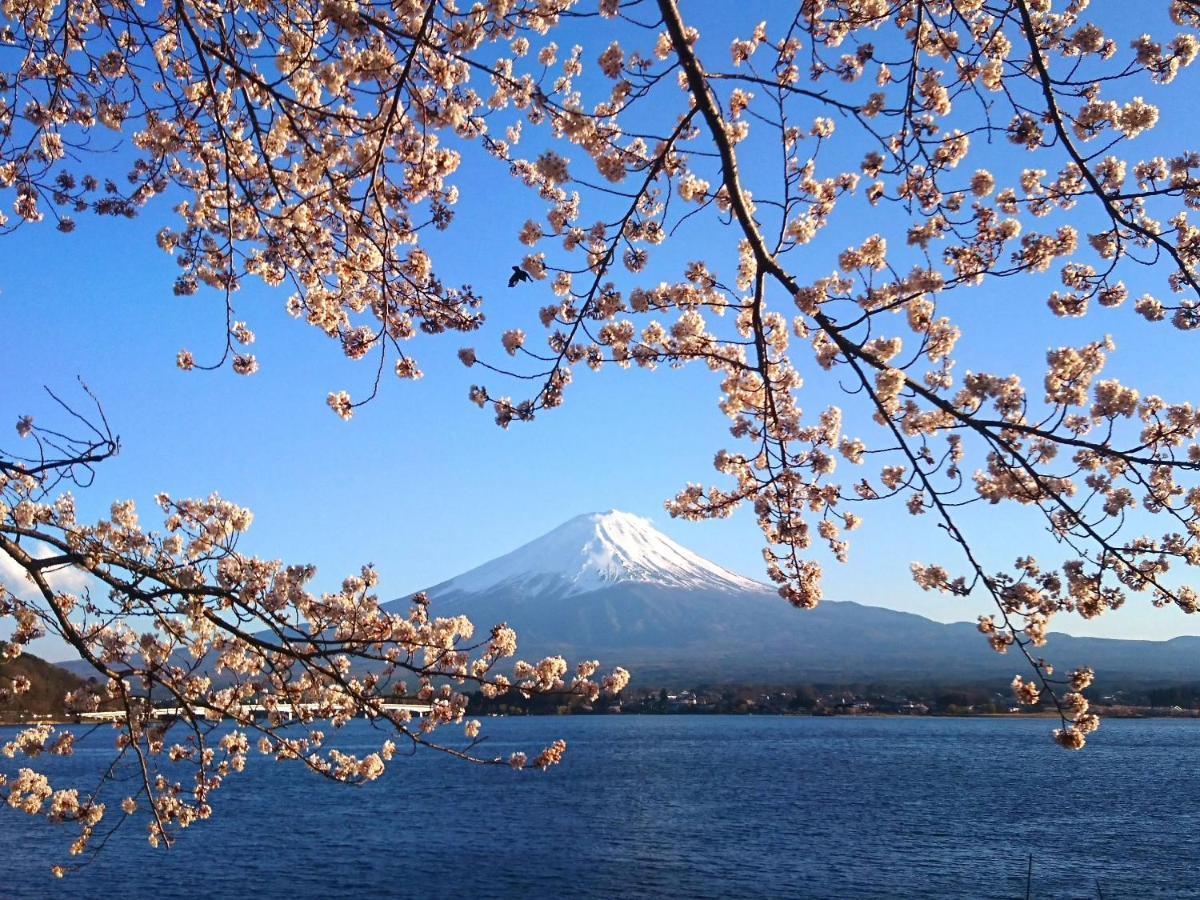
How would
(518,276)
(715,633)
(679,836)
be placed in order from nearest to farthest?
(518,276) < (679,836) < (715,633)

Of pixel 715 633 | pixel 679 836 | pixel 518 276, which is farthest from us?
pixel 715 633

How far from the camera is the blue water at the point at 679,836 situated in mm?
17750

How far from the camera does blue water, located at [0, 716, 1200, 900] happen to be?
17.8 metres

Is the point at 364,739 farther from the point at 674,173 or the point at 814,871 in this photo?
A: the point at 674,173

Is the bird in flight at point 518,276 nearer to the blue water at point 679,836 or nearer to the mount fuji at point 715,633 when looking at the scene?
the blue water at point 679,836

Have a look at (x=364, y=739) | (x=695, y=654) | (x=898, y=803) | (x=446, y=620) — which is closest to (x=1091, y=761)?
(x=898, y=803)

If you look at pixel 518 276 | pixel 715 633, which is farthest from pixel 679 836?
pixel 715 633

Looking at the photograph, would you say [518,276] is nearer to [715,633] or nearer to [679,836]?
[679,836]

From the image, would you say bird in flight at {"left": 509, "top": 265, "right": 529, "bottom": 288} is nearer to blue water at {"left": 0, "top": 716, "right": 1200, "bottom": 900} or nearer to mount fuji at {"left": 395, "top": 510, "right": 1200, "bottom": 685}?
blue water at {"left": 0, "top": 716, "right": 1200, "bottom": 900}

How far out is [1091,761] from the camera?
154 ft

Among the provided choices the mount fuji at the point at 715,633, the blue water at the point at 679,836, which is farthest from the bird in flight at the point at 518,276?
the mount fuji at the point at 715,633

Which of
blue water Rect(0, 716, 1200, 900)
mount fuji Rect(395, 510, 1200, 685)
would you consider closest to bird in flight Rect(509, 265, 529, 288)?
blue water Rect(0, 716, 1200, 900)

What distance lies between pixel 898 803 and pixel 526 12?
97.5 ft

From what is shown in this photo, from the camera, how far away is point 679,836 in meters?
23.2
